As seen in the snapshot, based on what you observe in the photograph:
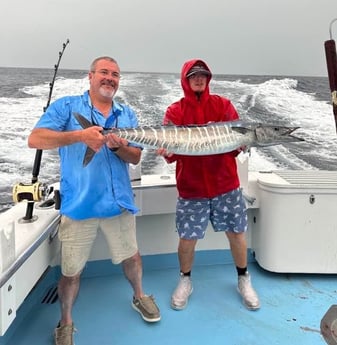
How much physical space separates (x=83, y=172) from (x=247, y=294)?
3.74ft

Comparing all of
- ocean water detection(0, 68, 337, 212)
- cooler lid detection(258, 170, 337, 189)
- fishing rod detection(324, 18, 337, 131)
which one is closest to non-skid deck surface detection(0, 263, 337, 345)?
cooler lid detection(258, 170, 337, 189)

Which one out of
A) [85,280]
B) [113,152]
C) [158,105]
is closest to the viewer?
[113,152]

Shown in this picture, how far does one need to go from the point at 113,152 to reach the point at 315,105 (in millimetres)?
8380

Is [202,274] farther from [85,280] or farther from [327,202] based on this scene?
[327,202]

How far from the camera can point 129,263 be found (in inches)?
70.2

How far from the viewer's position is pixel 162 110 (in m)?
7.28

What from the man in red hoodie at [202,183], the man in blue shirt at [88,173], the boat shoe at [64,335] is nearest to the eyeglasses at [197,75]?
the man in red hoodie at [202,183]

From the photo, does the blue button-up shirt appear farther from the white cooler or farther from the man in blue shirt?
the white cooler

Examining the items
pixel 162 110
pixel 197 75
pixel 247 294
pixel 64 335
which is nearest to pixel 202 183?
pixel 197 75

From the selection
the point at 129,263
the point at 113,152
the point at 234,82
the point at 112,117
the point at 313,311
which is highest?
the point at 234,82

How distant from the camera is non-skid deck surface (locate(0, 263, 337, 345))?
1683 mm

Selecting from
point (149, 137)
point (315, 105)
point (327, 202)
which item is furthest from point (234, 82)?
point (149, 137)

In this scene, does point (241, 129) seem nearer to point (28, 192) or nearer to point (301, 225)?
point (301, 225)

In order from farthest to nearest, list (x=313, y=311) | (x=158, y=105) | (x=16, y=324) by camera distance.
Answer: (x=158, y=105), (x=313, y=311), (x=16, y=324)
